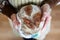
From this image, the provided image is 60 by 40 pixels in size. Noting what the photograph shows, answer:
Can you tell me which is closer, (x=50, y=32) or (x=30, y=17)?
(x=30, y=17)

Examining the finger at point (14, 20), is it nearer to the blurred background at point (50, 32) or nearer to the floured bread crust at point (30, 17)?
the floured bread crust at point (30, 17)

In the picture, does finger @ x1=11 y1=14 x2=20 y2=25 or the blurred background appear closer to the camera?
finger @ x1=11 y1=14 x2=20 y2=25

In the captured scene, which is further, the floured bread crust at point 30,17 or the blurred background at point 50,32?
the blurred background at point 50,32

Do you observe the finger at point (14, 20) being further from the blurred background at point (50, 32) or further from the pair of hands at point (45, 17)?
the blurred background at point (50, 32)

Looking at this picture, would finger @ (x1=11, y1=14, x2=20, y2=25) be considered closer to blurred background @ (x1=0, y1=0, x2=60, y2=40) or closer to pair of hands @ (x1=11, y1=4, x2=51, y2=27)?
pair of hands @ (x1=11, y1=4, x2=51, y2=27)

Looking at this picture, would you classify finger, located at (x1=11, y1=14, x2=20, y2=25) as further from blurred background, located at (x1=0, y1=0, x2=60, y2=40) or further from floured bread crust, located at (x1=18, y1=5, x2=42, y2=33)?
blurred background, located at (x1=0, y1=0, x2=60, y2=40)

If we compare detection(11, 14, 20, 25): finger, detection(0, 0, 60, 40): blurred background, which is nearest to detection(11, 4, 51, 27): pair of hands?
detection(11, 14, 20, 25): finger

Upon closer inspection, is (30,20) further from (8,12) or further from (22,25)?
(8,12)

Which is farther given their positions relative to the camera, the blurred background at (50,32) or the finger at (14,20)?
the blurred background at (50,32)

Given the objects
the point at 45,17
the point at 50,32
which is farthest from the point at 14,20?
the point at 50,32

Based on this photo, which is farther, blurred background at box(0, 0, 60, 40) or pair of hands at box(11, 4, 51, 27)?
blurred background at box(0, 0, 60, 40)

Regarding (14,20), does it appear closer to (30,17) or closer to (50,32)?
(30,17)

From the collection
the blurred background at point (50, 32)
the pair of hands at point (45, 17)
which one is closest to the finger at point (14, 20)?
the pair of hands at point (45, 17)

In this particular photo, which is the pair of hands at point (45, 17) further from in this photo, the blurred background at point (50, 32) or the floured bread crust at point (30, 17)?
the blurred background at point (50, 32)
